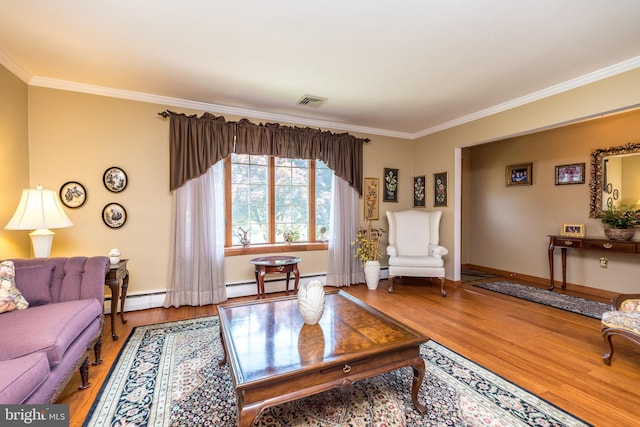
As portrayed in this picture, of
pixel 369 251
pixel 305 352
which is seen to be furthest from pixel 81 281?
pixel 369 251

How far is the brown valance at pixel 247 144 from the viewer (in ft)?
11.5

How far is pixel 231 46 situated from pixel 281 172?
2.01 metres

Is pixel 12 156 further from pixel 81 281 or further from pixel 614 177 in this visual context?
pixel 614 177

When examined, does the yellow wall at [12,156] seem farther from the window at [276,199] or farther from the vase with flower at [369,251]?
the vase with flower at [369,251]

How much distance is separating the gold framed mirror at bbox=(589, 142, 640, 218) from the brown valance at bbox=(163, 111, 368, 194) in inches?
127

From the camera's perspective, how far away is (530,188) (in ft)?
15.7

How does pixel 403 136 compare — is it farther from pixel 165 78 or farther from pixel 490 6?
pixel 165 78

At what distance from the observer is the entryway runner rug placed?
1.62 m

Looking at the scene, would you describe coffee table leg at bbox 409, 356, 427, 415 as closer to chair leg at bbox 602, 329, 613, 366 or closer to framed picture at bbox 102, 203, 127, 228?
chair leg at bbox 602, 329, 613, 366

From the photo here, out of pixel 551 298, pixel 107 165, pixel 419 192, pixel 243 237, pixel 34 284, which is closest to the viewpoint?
pixel 34 284

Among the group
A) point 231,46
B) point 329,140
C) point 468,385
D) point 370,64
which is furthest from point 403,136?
point 468,385

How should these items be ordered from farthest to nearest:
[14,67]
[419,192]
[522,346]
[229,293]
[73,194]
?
1. [419,192]
2. [229,293]
3. [73,194]
4. [14,67]
5. [522,346]

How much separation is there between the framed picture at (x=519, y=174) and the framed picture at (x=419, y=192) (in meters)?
1.53

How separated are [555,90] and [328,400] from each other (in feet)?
12.6
